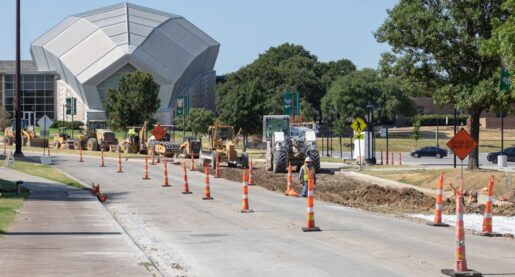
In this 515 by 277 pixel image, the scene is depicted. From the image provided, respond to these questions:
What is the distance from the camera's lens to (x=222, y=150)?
48.8m

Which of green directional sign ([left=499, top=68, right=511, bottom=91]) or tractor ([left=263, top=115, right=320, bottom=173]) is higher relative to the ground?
green directional sign ([left=499, top=68, right=511, bottom=91])

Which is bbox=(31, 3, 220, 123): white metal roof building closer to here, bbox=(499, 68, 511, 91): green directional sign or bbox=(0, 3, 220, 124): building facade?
bbox=(0, 3, 220, 124): building facade

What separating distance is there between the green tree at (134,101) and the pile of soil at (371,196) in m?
44.2

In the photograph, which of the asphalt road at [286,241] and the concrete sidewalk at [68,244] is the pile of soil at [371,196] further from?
the concrete sidewalk at [68,244]

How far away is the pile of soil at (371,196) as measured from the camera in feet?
77.9

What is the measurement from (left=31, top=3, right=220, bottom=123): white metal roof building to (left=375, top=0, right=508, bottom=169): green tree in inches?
3211

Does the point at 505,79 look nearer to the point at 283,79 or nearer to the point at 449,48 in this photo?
the point at 449,48

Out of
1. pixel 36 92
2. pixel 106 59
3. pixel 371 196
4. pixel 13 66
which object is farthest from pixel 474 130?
pixel 13 66

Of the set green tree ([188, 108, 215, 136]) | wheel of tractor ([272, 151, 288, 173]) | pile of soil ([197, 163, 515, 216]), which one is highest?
green tree ([188, 108, 215, 136])

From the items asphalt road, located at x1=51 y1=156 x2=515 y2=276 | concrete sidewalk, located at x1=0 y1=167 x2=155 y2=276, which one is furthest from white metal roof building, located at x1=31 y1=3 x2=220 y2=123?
concrete sidewalk, located at x1=0 y1=167 x2=155 y2=276

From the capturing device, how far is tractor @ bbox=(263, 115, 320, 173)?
137ft

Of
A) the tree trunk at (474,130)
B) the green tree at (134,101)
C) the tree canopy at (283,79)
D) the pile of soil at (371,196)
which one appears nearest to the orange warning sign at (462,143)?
the pile of soil at (371,196)

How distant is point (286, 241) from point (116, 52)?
332ft

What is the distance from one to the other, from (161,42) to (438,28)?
89500 millimetres
